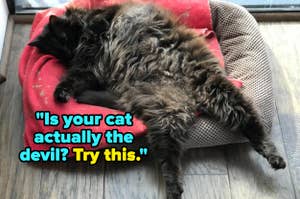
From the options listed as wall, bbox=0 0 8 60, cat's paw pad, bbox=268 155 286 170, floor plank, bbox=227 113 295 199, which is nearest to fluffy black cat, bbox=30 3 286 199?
cat's paw pad, bbox=268 155 286 170

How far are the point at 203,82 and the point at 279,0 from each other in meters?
0.82

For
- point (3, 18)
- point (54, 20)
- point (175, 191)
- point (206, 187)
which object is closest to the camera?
point (175, 191)

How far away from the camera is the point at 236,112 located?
173 centimetres

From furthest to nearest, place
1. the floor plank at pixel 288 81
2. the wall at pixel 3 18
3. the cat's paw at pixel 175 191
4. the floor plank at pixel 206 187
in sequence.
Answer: the wall at pixel 3 18 < the floor plank at pixel 288 81 < the floor plank at pixel 206 187 < the cat's paw at pixel 175 191

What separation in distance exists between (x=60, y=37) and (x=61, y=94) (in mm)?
269

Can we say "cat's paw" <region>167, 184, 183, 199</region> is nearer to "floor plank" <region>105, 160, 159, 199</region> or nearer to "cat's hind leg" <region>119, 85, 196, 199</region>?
"cat's hind leg" <region>119, 85, 196, 199</region>

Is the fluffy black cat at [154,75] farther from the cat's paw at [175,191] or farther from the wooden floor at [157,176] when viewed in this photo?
the wooden floor at [157,176]

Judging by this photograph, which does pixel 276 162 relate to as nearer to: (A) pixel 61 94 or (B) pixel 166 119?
(B) pixel 166 119

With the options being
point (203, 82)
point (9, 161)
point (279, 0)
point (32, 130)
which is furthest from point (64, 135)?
point (279, 0)

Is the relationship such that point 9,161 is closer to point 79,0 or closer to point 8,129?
point 8,129

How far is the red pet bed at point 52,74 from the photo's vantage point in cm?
181

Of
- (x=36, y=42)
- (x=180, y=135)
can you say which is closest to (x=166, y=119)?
(x=180, y=135)

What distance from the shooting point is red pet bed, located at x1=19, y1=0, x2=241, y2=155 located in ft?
5.95

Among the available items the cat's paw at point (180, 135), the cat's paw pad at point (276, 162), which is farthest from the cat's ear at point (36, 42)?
the cat's paw pad at point (276, 162)
